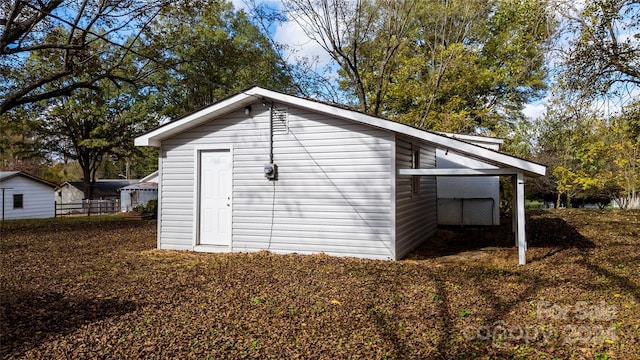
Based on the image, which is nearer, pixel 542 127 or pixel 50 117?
pixel 542 127

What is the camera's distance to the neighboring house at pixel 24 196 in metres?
22.9

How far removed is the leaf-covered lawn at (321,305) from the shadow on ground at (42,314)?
0.7 inches

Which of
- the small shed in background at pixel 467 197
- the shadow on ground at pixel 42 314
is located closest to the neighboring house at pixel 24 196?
the shadow on ground at pixel 42 314

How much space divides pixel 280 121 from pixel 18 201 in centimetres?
2384

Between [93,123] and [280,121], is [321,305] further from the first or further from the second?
[93,123]

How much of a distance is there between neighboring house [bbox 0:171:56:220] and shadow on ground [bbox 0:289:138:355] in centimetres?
2176

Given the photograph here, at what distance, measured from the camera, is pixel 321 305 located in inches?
173

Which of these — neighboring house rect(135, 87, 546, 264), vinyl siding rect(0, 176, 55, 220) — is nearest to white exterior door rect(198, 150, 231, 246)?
neighboring house rect(135, 87, 546, 264)

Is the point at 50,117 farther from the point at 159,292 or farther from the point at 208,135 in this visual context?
the point at 159,292

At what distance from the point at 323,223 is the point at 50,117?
2268 centimetres

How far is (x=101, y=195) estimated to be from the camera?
3441cm

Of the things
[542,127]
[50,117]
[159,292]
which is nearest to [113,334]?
[159,292]

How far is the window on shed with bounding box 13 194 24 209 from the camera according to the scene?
23414mm

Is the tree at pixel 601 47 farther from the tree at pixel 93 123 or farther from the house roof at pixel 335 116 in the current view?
the tree at pixel 93 123
